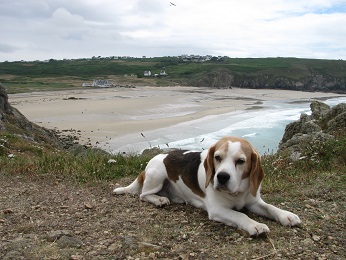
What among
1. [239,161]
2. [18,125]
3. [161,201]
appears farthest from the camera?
[18,125]

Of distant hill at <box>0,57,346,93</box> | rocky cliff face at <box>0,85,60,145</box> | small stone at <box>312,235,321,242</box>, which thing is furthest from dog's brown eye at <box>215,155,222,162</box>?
distant hill at <box>0,57,346,93</box>

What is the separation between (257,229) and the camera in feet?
15.4

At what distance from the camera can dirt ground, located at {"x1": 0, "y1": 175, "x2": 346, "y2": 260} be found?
4359 millimetres

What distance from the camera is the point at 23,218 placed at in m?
5.72

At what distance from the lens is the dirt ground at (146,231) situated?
4.36 meters

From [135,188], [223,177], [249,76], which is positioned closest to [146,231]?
[223,177]

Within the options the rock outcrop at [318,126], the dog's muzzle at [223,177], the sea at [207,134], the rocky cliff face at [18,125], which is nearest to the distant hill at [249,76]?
the sea at [207,134]

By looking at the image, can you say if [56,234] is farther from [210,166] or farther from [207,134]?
[207,134]

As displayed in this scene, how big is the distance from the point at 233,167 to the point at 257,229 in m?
0.77

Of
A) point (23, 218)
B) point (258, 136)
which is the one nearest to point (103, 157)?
point (23, 218)

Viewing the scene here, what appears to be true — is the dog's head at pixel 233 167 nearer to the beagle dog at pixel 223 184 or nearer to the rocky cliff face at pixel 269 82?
the beagle dog at pixel 223 184

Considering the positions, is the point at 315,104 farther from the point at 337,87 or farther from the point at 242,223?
the point at 337,87

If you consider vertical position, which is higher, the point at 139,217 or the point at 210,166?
the point at 210,166

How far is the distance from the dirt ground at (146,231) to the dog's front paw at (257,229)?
7cm
